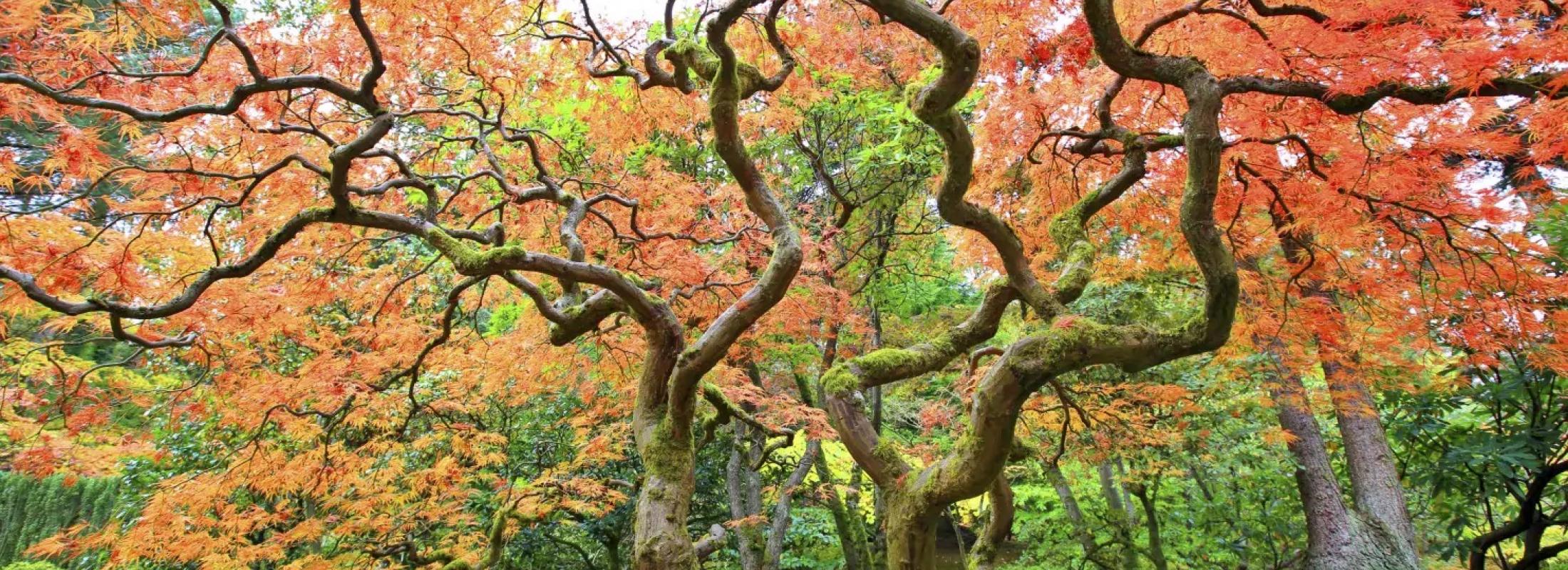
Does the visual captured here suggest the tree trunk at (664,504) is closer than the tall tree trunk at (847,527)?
Yes

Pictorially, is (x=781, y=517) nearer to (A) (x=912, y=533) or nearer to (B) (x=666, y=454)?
(B) (x=666, y=454)

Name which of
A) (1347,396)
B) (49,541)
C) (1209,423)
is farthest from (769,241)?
(49,541)

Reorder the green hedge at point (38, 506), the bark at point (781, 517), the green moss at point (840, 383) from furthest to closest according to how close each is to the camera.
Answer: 1. the green hedge at point (38, 506)
2. the bark at point (781, 517)
3. the green moss at point (840, 383)

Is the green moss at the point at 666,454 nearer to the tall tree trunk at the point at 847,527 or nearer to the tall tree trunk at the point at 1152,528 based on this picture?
the tall tree trunk at the point at 847,527

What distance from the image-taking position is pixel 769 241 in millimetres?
5496

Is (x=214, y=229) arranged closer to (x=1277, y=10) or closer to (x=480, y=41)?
(x=480, y=41)

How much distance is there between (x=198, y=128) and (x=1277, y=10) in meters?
5.72

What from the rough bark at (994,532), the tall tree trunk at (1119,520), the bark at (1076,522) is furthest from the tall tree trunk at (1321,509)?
the rough bark at (994,532)

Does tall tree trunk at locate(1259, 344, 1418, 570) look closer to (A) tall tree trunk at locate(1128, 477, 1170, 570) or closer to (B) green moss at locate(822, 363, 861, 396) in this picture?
(A) tall tree trunk at locate(1128, 477, 1170, 570)

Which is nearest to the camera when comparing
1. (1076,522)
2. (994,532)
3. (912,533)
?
(912,533)

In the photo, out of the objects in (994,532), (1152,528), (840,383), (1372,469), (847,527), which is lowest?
(994,532)

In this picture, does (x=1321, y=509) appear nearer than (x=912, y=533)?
No

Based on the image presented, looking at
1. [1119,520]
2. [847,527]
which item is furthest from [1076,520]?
[847,527]

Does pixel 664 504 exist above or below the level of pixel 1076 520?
below
